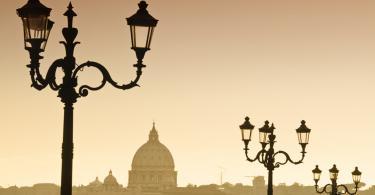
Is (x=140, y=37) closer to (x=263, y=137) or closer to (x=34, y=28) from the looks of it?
(x=34, y=28)

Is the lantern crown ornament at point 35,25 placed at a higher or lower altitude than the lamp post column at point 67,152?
higher

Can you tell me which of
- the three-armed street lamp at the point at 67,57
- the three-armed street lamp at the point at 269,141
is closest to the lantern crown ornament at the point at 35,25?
the three-armed street lamp at the point at 67,57

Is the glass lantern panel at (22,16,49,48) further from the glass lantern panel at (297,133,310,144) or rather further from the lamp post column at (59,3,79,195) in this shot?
the glass lantern panel at (297,133,310,144)

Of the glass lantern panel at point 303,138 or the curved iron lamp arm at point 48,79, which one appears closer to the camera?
the curved iron lamp arm at point 48,79

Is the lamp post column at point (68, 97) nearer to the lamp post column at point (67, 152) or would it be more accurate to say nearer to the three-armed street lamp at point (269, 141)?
the lamp post column at point (67, 152)

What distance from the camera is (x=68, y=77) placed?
15.7 meters

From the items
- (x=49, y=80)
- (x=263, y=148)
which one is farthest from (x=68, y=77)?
(x=263, y=148)

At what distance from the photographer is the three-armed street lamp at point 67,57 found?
15320 mm

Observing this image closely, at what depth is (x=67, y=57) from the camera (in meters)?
15.6

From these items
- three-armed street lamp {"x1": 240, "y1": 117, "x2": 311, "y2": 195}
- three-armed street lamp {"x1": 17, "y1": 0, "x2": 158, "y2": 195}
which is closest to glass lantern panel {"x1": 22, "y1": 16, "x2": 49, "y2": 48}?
three-armed street lamp {"x1": 17, "y1": 0, "x2": 158, "y2": 195}

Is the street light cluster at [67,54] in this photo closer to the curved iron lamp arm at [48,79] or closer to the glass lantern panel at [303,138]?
the curved iron lamp arm at [48,79]

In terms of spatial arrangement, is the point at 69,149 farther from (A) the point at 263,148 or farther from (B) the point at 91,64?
(A) the point at 263,148

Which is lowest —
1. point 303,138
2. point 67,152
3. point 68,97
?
point 67,152

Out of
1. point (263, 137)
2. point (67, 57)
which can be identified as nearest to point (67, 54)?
point (67, 57)
